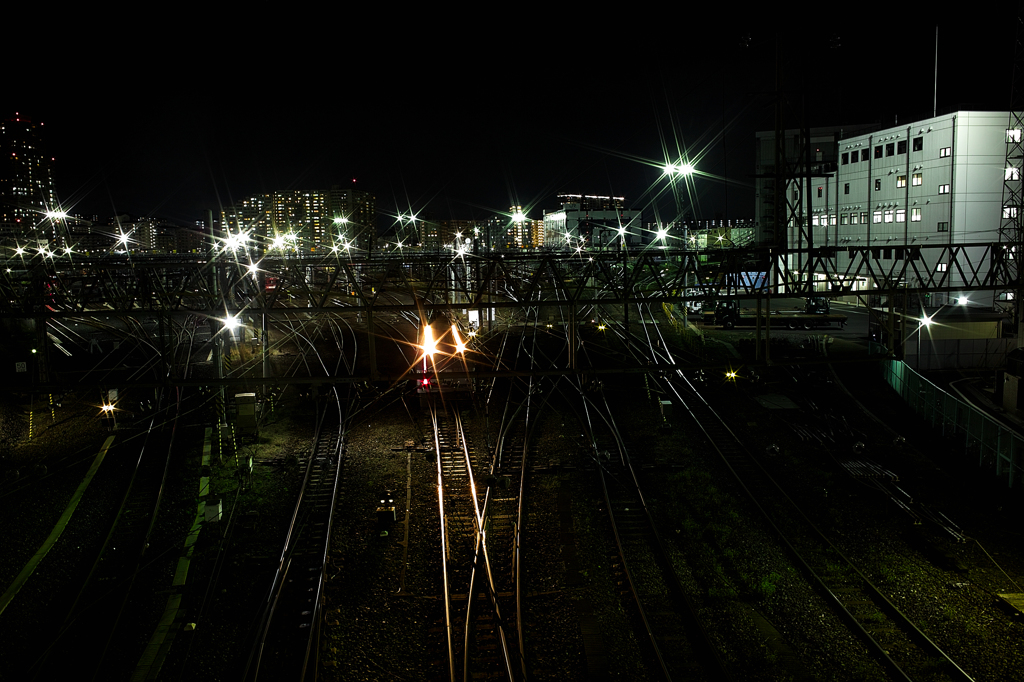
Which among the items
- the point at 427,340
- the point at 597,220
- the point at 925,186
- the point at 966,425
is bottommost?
the point at 966,425

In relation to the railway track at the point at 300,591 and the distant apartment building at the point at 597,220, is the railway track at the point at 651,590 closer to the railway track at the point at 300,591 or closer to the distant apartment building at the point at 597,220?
the railway track at the point at 300,591

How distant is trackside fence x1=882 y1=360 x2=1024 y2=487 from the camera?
12.6m

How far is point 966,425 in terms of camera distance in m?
14.7

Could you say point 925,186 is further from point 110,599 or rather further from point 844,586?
point 110,599

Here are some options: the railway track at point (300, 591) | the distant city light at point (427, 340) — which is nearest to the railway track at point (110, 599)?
the railway track at point (300, 591)

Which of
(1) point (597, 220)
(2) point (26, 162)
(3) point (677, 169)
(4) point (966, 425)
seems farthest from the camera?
(2) point (26, 162)

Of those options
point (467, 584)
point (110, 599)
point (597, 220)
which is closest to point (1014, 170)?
point (467, 584)

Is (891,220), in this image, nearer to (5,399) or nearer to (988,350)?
(988,350)

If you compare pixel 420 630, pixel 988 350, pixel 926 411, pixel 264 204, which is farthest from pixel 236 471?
pixel 264 204

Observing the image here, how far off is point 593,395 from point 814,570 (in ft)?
31.4

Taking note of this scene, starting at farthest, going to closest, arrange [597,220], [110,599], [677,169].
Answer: [597,220] → [677,169] → [110,599]

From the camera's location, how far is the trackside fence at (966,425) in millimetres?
12594

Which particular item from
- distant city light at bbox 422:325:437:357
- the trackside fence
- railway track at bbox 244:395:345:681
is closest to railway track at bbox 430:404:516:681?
railway track at bbox 244:395:345:681

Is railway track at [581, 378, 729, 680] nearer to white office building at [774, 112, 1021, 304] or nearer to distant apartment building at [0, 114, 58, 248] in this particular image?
white office building at [774, 112, 1021, 304]
